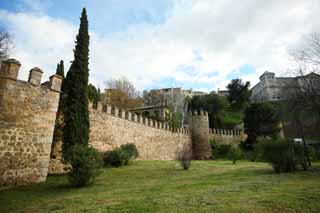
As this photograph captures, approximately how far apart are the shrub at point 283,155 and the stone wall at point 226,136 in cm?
2236

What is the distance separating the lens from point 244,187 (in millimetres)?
6152

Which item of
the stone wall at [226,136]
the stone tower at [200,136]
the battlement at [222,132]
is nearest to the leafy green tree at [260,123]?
the stone wall at [226,136]

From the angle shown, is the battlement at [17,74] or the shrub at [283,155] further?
the shrub at [283,155]

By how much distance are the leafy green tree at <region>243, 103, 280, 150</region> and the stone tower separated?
21.9 ft

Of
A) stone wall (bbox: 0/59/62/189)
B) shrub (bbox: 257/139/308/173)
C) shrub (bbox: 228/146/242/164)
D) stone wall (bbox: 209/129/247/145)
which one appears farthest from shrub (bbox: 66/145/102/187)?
stone wall (bbox: 209/129/247/145)

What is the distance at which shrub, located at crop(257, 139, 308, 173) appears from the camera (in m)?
9.33

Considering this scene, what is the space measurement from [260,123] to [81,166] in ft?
94.2

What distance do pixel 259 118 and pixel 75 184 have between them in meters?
29.0

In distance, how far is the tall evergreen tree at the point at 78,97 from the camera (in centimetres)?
1080

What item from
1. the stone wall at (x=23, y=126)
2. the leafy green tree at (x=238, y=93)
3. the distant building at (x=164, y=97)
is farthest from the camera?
the leafy green tree at (x=238, y=93)

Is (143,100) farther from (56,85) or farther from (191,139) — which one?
(56,85)

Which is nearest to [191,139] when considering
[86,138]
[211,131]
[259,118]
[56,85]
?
[211,131]

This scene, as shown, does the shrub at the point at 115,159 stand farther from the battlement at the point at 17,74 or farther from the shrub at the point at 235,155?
the shrub at the point at 235,155

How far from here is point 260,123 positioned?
30.0 metres
